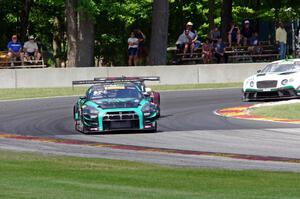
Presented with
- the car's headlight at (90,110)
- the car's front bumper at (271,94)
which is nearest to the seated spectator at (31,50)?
the car's front bumper at (271,94)

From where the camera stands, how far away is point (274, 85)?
28344 millimetres

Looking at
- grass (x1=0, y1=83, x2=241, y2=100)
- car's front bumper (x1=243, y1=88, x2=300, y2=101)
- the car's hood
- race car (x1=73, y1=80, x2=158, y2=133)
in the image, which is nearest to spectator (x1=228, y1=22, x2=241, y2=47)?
grass (x1=0, y1=83, x2=241, y2=100)

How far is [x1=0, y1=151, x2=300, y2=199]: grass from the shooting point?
37.3 ft

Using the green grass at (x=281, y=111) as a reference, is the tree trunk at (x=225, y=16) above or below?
above

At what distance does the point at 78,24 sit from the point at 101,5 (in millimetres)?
1482

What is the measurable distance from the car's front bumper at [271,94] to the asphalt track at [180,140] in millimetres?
1656

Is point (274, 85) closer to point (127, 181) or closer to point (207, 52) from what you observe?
point (207, 52)

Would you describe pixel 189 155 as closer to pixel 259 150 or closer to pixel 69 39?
pixel 259 150

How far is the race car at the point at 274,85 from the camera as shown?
92.6ft

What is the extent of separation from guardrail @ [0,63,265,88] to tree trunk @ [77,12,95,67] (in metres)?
4.39

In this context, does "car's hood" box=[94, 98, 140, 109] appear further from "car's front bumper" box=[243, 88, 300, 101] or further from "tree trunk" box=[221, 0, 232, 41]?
"tree trunk" box=[221, 0, 232, 41]

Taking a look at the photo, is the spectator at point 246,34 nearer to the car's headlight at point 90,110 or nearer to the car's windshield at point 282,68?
the car's windshield at point 282,68

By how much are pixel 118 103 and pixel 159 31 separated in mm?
19693

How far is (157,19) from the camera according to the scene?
40.4 meters
